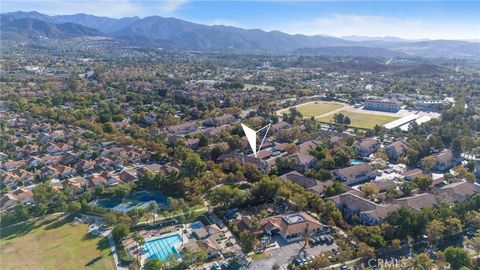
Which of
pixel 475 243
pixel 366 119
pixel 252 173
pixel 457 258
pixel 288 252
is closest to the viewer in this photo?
pixel 457 258

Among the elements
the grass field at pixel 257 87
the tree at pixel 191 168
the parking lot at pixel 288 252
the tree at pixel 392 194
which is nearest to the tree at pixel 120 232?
Answer: the parking lot at pixel 288 252

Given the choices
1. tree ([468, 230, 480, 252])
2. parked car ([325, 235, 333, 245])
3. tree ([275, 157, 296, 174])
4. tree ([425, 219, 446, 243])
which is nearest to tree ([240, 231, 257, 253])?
parked car ([325, 235, 333, 245])

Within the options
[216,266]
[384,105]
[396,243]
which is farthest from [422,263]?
[384,105]

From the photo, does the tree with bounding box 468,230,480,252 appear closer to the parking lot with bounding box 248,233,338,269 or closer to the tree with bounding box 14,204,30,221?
the parking lot with bounding box 248,233,338,269

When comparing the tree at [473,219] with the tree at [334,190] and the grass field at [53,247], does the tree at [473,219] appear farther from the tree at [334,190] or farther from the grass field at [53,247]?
the grass field at [53,247]

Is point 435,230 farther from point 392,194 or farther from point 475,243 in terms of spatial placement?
point 392,194

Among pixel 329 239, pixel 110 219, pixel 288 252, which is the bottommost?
pixel 288 252
